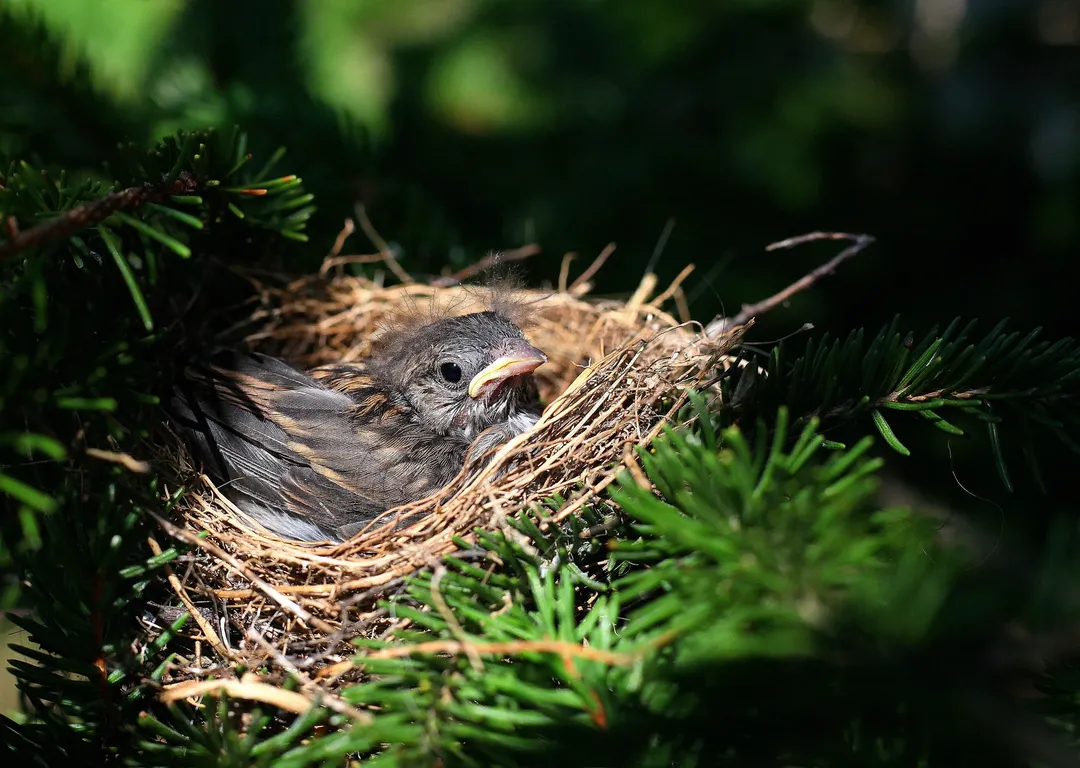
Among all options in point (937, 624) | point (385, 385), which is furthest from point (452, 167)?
point (937, 624)

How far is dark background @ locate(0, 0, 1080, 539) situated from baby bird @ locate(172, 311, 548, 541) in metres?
0.27

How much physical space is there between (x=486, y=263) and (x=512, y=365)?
256 millimetres

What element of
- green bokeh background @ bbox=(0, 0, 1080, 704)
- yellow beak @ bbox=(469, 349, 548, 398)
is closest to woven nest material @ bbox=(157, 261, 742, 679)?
yellow beak @ bbox=(469, 349, 548, 398)

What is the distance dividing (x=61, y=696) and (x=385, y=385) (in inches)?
41.2

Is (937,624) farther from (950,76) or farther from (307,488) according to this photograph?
(950,76)

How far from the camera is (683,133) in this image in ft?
8.00

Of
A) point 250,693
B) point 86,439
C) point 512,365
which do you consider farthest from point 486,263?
point 250,693

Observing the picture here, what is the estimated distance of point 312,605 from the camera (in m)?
1.26

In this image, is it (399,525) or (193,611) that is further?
(399,525)

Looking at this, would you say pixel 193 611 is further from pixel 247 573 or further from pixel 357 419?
pixel 357 419

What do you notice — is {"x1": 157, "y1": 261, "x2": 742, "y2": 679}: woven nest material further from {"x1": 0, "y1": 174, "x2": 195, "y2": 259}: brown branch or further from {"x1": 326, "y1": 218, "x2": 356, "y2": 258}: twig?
{"x1": 326, "y1": 218, "x2": 356, "y2": 258}: twig

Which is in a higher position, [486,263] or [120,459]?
[486,263]

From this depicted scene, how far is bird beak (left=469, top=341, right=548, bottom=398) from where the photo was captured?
5.92 feet

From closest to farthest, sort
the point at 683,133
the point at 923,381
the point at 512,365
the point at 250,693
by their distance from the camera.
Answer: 1. the point at 250,693
2. the point at 923,381
3. the point at 512,365
4. the point at 683,133
